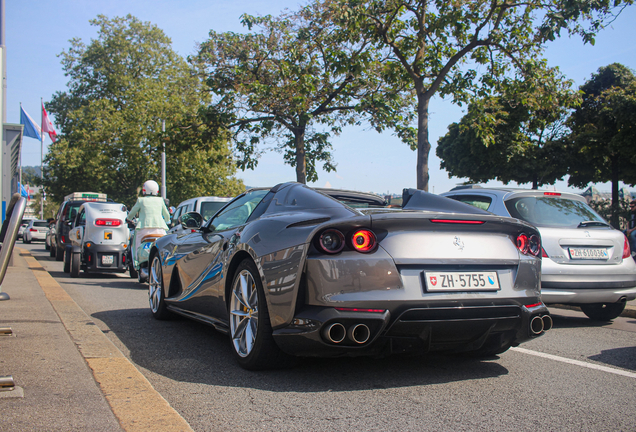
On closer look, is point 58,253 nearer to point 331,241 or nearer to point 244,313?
point 244,313

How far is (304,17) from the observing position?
17.9 meters

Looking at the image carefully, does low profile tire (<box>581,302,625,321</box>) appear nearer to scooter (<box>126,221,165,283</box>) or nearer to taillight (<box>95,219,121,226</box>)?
scooter (<box>126,221,165,283</box>)

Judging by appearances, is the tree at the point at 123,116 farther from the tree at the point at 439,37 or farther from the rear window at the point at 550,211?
the rear window at the point at 550,211

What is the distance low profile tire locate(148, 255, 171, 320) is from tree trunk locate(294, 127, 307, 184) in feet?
42.6

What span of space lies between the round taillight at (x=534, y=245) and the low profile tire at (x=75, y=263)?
438 inches

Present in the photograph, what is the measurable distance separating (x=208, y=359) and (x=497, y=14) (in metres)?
12.5

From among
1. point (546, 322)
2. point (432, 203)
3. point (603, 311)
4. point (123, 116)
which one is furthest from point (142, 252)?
point (123, 116)

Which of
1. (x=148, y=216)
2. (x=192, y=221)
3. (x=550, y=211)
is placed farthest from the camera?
(x=148, y=216)

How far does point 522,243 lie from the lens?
398 cm

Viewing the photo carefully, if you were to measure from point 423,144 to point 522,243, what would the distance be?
9881mm

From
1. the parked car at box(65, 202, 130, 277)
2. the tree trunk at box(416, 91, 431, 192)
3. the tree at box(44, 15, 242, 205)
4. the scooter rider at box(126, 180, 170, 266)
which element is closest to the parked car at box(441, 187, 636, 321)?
the scooter rider at box(126, 180, 170, 266)

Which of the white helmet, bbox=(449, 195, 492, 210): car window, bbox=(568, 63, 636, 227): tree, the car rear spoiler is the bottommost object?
the car rear spoiler

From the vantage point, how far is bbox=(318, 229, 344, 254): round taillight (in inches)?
138

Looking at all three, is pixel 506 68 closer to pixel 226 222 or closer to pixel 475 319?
pixel 226 222
